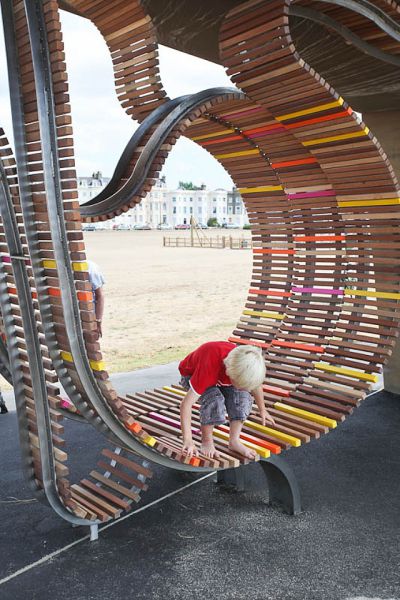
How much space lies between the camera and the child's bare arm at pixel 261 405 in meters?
4.18

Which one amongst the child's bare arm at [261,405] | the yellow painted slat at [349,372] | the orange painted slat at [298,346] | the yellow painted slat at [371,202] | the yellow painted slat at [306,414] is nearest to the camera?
the child's bare arm at [261,405]

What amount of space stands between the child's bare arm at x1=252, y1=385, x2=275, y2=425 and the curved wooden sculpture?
89 millimetres

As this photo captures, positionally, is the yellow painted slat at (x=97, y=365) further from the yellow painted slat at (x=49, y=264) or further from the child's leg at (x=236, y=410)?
the child's leg at (x=236, y=410)

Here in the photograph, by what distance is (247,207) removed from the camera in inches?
246

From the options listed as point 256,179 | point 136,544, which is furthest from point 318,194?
point 136,544

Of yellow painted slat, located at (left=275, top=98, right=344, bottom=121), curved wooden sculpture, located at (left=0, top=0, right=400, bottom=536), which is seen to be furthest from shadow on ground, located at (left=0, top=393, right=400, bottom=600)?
yellow painted slat, located at (left=275, top=98, right=344, bottom=121)

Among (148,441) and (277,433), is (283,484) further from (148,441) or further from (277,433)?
(148,441)

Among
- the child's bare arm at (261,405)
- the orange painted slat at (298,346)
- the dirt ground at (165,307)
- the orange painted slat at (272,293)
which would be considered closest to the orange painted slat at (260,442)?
the child's bare arm at (261,405)

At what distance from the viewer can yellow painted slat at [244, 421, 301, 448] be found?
4.05 metres

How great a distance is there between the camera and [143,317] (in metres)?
13.8

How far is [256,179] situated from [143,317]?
8.08 metres

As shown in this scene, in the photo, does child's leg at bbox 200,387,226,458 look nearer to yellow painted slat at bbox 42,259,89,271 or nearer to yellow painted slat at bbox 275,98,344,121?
yellow painted slat at bbox 42,259,89,271

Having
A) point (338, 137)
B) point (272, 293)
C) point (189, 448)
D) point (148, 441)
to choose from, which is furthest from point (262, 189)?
point (148, 441)

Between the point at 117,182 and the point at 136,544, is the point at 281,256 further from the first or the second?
the point at 136,544
